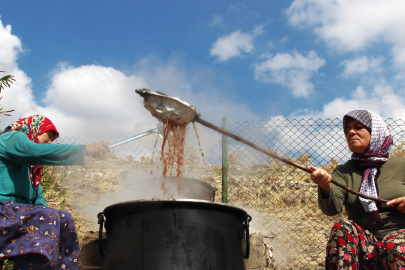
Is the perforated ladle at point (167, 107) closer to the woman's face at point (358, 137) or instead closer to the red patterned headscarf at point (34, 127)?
the woman's face at point (358, 137)

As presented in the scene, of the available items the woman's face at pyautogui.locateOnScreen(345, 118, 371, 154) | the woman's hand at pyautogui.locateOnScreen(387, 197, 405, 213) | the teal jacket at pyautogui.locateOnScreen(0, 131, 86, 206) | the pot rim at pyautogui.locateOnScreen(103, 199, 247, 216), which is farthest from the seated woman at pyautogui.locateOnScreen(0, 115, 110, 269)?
the woman's hand at pyautogui.locateOnScreen(387, 197, 405, 213)

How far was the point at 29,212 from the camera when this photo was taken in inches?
90.9

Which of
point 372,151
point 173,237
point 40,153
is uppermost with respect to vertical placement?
point 372,151

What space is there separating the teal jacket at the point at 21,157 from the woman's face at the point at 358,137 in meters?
2.45

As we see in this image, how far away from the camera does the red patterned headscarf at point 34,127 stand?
265 centimetres

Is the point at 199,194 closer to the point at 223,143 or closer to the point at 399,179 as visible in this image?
the point at 223,143

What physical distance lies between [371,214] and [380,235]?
17cm

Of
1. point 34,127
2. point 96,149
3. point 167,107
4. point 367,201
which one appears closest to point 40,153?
point 96,149

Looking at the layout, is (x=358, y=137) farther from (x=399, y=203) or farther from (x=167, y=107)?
(x=167, y=107)

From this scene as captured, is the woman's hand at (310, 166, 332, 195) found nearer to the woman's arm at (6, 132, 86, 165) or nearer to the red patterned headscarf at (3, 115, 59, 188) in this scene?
the woman's arm at (6, 132, 86, 165)

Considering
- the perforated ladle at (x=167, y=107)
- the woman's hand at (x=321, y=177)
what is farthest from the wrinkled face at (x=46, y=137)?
the woman's hand at (x=321, y=177)

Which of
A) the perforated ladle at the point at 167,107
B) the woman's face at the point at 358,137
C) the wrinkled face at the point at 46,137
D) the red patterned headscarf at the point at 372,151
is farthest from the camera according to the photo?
the wrinkled face at the point at 46,137

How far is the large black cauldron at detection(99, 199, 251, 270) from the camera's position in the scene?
209 centimetres

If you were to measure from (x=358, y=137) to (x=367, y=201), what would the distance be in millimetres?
622
